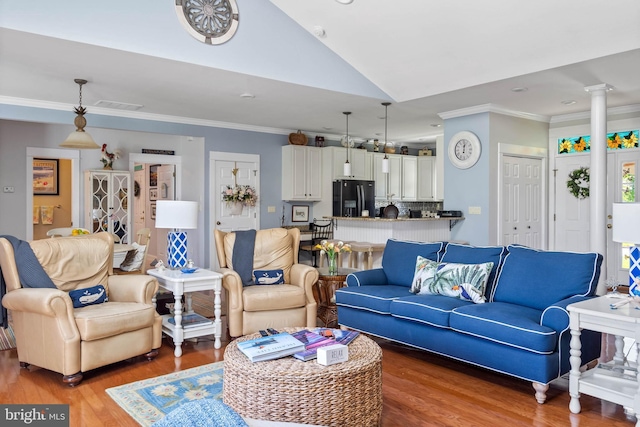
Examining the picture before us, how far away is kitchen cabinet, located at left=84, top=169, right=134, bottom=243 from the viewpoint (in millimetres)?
7902

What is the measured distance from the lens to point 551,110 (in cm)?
671

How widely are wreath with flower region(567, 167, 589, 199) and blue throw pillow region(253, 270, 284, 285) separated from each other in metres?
4.83

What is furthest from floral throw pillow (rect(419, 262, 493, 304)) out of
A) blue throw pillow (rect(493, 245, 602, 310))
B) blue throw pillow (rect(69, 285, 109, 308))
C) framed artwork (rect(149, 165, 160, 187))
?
framed artwork (rect(149, 165, 160, 187))

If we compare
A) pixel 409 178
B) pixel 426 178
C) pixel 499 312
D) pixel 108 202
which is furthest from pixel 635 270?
pixel 108 202

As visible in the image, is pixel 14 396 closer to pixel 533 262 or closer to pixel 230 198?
pixel 533 262

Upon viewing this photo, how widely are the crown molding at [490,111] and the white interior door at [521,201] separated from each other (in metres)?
0.59

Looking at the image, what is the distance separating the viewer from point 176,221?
4.17 metres

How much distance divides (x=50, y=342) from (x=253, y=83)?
3109 millimetres

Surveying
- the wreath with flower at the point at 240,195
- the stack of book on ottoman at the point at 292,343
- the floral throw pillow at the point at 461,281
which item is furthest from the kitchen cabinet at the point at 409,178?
the stack of book on ottoman at the point at 292,343

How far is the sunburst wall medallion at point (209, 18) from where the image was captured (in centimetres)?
433

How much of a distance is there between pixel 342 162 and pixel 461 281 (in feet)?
17.4

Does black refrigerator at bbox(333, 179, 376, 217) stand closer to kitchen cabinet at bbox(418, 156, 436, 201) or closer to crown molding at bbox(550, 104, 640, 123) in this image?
kitchen cabinet at bbox(418, 156, 436, 201)

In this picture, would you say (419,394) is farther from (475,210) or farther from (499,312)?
(475,210)

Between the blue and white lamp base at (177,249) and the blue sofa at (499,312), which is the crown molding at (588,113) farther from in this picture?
the blue and white lamp base at (177,249)
